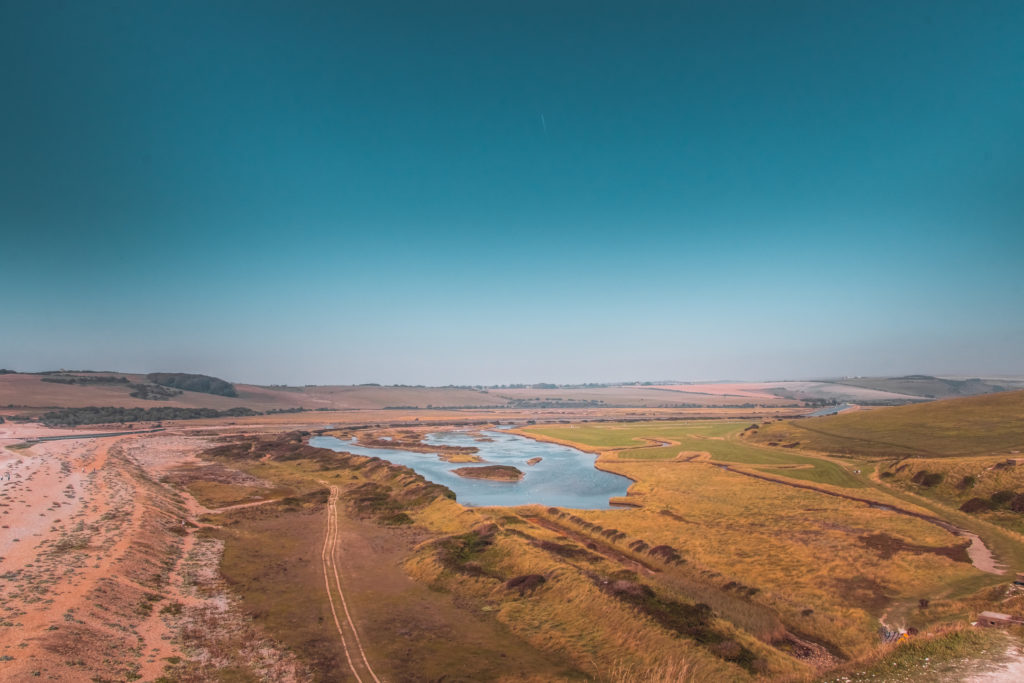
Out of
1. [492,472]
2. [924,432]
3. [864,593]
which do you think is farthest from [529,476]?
[924,432]

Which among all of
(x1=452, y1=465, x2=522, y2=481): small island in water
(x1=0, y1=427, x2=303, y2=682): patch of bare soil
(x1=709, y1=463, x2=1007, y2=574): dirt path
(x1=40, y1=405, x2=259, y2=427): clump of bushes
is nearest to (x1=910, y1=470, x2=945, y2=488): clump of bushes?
(x1=709, y1=463, x2=1007, y2=574): dirt path

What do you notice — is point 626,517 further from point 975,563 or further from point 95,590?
point 95,590

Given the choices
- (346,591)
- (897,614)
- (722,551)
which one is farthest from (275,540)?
(897,614)

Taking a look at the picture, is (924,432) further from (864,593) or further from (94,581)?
(94,581)

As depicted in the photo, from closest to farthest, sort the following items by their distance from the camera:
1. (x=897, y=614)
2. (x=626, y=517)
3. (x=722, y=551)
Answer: (x=897, y=614) → (x=722, y=551) → (x=626, y=517)

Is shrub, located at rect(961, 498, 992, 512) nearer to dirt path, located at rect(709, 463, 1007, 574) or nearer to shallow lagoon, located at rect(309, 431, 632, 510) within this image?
dirt path, located at rect(709, 463, 1007, 574)

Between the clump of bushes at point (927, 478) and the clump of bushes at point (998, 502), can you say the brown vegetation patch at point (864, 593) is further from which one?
the clump of bushes at point (927, 478)
